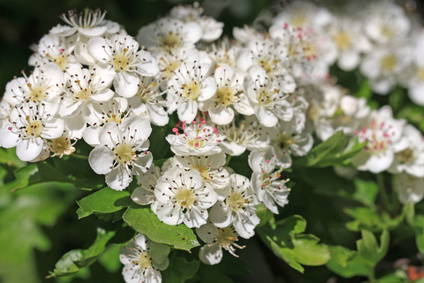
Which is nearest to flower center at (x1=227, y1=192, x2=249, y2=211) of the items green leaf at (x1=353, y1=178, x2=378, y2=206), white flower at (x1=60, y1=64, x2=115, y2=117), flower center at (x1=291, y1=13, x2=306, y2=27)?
white flower at (x1=60, y1=64, x2=115, y2=117)

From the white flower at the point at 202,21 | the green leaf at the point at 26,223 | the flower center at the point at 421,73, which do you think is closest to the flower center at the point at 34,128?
the white flower at the point at 202,21

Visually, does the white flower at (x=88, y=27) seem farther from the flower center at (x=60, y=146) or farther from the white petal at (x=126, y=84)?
the flower center at (x=60, y=146)

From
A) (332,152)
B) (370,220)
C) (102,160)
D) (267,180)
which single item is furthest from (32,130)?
(370,220)

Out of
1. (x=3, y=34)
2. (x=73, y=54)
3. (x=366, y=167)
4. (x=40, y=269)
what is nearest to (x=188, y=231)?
(x=73, y=54)

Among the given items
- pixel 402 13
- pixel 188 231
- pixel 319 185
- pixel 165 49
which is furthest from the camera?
pixel 402 13

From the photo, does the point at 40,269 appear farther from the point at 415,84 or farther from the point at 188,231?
the point at 415,84

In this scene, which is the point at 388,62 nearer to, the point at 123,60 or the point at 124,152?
the point at 123,60
